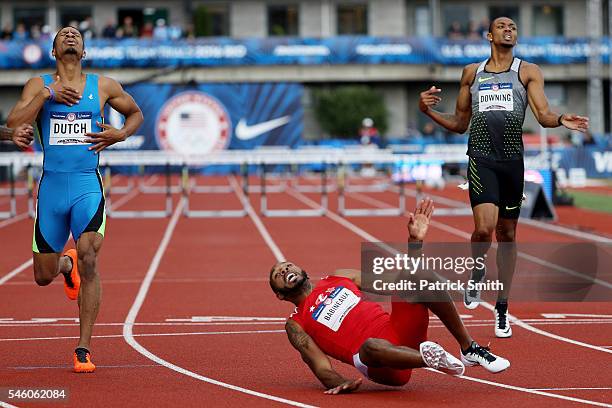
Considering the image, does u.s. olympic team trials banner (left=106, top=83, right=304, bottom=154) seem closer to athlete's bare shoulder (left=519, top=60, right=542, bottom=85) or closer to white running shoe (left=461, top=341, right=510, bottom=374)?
athlete's bare shoulder (left=519, top=60, right=542, bottom=85)

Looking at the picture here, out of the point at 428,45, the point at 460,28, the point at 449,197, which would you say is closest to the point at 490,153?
the point at 449,197

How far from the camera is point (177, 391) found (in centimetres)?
689

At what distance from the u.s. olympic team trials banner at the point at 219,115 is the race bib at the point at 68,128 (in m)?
26.2

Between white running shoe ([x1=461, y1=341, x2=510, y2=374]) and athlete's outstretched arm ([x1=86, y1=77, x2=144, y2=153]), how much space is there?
97.0 inches

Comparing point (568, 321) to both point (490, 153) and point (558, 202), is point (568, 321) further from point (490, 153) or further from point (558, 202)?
point (558, 202)

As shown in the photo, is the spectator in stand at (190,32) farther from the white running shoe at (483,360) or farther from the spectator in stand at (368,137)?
the white running shoe at (483,360)

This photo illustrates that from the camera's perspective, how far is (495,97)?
29.4 feet

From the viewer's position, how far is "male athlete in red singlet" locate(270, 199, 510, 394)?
646 cm

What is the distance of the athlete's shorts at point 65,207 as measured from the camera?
784cm

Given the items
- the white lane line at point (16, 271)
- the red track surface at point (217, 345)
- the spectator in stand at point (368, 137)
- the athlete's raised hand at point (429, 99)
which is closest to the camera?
the red track surface at point (217, 345)

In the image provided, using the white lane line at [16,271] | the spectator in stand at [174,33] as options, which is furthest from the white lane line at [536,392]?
the spectator in stand at [174,33]

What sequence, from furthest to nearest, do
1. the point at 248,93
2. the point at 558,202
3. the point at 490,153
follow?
the point at 248,93 < the point at 558,202 < the point at 490,153

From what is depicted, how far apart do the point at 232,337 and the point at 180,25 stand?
143 ft

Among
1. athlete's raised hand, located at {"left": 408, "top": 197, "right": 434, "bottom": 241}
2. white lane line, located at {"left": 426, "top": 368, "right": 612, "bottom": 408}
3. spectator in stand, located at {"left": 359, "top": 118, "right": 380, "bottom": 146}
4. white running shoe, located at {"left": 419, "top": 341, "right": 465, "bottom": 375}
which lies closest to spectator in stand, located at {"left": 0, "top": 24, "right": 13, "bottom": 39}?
spectator in stand, located at {"left": 359, "top": 118, "right": 380, "bottom": 146}
